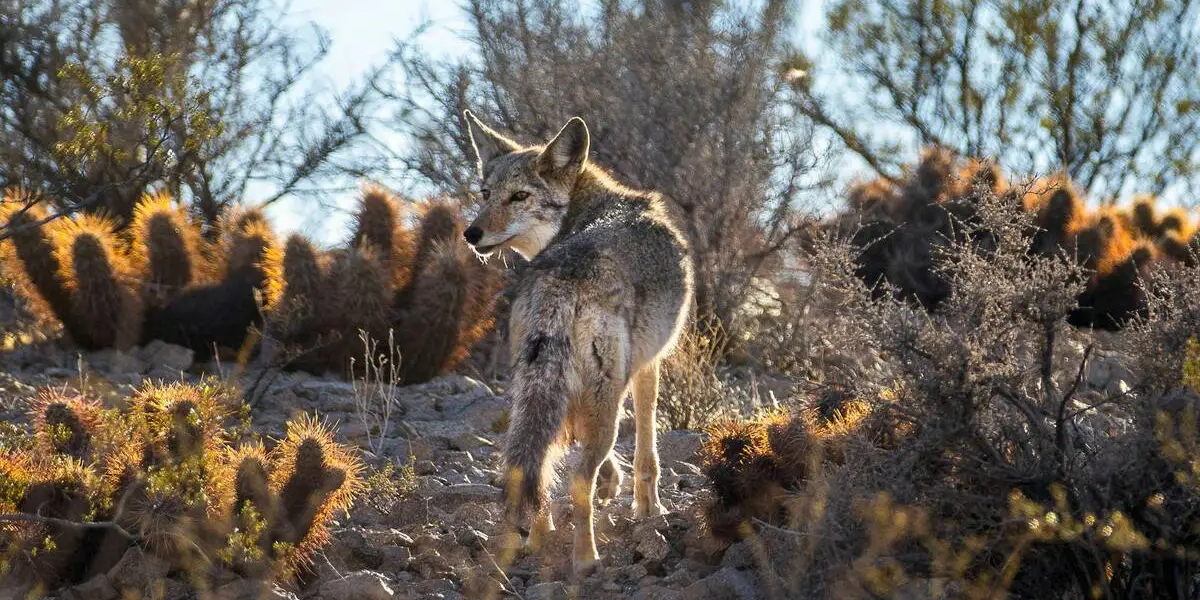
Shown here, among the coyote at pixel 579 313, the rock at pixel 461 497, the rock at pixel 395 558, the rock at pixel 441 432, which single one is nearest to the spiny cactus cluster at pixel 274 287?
the rock at pixel 441 432

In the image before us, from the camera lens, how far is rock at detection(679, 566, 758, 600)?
4805 mm

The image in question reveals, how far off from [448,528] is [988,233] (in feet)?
17.0

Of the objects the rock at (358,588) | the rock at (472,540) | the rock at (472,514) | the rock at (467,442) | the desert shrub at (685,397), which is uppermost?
the desert shrub at (685,397)

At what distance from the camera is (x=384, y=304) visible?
327 inches

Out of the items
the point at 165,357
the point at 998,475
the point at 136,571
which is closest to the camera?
the point at 998,475

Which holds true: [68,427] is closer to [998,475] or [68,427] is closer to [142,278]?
[142,278]

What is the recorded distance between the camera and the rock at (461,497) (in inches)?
237

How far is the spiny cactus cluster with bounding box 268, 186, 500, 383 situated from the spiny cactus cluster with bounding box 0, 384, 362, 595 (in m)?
2.74

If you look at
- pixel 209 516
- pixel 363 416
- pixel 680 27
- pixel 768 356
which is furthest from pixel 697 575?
pixel 680 27

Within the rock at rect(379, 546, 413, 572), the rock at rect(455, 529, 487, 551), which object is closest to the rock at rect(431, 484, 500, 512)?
the rock at rect(455, 529, 487, 551)

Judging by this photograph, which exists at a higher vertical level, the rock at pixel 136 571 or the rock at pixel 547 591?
the rock at pixel 136 571

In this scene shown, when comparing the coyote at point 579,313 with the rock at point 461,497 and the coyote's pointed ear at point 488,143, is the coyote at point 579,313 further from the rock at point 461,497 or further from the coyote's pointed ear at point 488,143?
the rock at point 461,497

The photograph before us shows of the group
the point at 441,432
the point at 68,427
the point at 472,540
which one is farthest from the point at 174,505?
the point at 441,432

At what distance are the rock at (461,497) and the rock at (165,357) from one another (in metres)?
2.81
